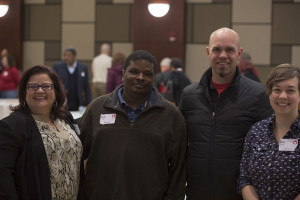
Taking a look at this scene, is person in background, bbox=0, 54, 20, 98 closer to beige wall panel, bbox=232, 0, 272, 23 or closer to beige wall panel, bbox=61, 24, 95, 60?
beige wall panel, bbox=61, 24, 95, 60

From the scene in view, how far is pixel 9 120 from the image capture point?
2336mm

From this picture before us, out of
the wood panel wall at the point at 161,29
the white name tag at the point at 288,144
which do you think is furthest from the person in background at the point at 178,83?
the white name tag at the point at 288,144

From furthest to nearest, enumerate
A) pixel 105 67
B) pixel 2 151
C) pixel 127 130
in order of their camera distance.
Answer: pixel 105 67, pixel 127 130, pixel 2 151

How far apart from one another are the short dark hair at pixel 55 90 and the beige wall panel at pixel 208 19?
7182 millimetres

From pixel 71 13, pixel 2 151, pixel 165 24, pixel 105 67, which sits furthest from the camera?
pixel 71 13

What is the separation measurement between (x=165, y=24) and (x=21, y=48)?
3.22 metres

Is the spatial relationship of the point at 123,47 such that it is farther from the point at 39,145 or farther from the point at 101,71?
the point at 39,145

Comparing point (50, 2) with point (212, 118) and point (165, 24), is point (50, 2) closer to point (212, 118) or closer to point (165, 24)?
point (165, 24)

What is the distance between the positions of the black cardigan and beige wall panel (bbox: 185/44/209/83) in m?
7.49

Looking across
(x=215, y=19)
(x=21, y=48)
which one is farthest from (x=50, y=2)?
(x=215, y=19)

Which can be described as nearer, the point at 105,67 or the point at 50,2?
the point at 105,67

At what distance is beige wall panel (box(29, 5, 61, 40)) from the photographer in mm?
10172

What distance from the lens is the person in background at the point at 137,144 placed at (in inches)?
101

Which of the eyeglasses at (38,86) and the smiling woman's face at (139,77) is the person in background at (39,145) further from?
the smiling woman's face at (139,77)
